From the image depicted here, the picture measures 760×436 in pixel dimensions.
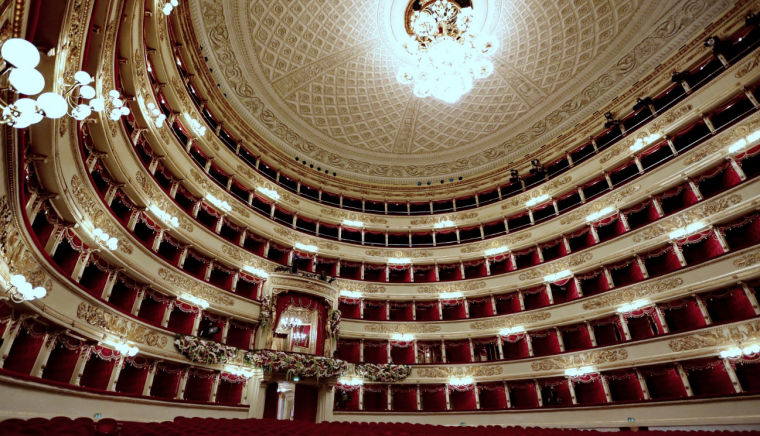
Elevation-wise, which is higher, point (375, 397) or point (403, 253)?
point (403, 253)

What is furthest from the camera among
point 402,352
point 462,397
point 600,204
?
point 402,352

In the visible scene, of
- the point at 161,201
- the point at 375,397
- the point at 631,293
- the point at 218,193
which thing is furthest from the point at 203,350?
the point at 631,293

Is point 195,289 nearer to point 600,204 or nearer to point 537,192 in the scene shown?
point 537,192

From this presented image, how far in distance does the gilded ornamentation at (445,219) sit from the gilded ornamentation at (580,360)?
330 inches

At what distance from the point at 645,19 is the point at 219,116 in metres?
19.3

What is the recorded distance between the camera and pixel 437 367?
1686cm

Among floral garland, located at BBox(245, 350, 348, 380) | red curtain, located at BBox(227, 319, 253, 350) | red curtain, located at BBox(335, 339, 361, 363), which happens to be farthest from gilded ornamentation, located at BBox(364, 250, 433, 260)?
red curtain, located at BBox(227, 319, 253, 350)

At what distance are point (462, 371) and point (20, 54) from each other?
55.8ft

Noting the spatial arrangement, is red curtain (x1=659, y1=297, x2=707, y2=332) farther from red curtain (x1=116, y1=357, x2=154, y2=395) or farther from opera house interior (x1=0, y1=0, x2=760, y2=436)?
red curtain (x1=116, y1=357, x2=154, y2=395)

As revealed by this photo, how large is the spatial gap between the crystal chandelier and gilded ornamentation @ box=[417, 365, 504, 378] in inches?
447

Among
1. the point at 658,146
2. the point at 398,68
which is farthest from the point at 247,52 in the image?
the point at 658,146

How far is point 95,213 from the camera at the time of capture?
9.19 m

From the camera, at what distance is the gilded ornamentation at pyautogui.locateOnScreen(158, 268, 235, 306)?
40.6ft

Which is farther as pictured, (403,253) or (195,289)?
(403,253)
